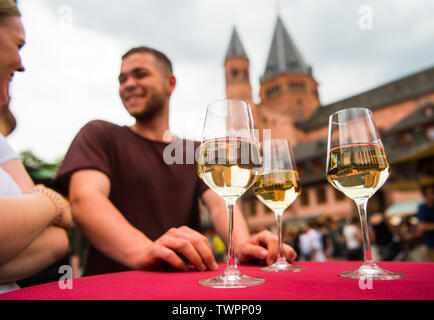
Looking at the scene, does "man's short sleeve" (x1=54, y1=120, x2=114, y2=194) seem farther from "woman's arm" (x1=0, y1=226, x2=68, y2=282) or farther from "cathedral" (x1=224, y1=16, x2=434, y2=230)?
"cathedral" (x1=224, y1=16, x2=434, y2=230)

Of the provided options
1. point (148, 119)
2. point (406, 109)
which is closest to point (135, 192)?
point (148, 119)

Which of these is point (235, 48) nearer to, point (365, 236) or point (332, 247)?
point (332, 247)

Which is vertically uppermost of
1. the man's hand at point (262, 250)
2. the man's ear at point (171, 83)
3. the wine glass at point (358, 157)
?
the man's ear at point (171, 83)

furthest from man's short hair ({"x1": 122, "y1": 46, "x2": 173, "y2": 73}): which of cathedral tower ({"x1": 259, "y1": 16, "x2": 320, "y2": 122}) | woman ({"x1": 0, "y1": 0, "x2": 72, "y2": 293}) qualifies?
cathedral tower ({"x1": 259, "y1": 16, "x2": 320, "y2": 122})

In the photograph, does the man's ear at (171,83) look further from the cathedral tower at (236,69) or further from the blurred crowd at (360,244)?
the cathedral tower at (236,69)

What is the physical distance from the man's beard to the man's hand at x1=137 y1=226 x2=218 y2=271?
1046 millimetres

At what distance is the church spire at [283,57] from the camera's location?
200ft

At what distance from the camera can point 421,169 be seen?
7.32 meters

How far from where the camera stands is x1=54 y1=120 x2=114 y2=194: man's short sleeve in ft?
A: 4.93

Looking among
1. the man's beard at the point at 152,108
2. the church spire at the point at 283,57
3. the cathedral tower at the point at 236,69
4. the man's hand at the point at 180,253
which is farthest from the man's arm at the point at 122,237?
the church spire at the point at 283,57

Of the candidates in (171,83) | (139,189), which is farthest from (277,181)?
(171,83)

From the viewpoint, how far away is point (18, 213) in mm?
806

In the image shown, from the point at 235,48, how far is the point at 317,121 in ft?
63.3
